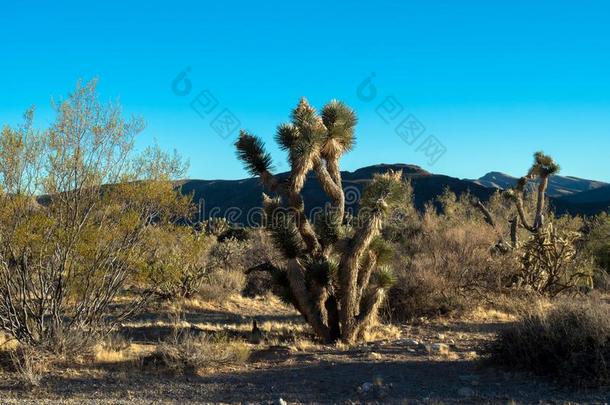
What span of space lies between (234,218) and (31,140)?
49.4 m

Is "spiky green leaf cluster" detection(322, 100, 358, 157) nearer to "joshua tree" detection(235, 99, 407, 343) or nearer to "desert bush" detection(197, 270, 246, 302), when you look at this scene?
"joshua tree" detection(235, 99, 407, 343)

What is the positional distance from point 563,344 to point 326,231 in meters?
4.75

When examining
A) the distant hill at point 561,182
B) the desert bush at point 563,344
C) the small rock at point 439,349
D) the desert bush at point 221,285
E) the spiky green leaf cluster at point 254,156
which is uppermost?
the distant hill at point 561,182

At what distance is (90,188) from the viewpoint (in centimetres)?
917

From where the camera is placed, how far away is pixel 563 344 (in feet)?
24.5

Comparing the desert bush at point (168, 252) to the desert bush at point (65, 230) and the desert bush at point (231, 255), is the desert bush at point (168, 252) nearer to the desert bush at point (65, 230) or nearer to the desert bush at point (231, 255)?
the desert bush at point (65, 230)

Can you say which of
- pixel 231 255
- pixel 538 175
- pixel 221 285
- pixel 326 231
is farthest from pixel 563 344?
Result: pixel 231 255

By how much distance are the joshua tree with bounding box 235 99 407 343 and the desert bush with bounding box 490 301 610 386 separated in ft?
9.64

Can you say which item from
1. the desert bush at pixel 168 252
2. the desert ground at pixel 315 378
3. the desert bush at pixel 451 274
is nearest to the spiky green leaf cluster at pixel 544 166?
the desert bush at pixel 451 274

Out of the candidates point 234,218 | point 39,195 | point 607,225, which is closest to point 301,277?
point 39,195

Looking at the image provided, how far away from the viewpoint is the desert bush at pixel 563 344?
710 cm

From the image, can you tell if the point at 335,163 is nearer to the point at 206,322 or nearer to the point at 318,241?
the point at 318,241

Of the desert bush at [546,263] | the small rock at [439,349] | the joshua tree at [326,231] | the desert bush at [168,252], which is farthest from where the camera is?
the desert bush at [546,263]

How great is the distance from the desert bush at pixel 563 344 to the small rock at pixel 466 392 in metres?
1.12
